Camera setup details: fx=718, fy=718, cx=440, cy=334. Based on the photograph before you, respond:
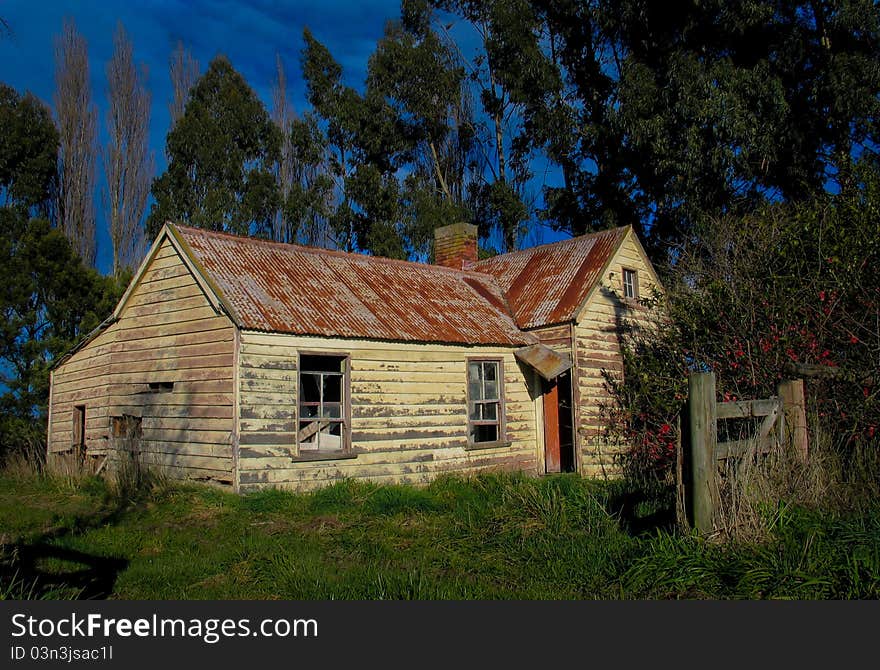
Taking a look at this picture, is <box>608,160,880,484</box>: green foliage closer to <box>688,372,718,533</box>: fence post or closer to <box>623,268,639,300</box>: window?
<box>688,372,718,533</box>: fence post

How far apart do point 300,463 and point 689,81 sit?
53.5 ft

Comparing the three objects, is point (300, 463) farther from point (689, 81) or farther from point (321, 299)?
point (689, 81)

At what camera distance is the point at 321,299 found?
1372cm

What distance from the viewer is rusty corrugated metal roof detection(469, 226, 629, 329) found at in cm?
1631

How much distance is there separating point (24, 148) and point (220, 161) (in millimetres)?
7762

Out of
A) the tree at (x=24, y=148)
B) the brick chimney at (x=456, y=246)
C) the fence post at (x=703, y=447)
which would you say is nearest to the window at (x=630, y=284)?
the brick chimney at (x=456, y=246)

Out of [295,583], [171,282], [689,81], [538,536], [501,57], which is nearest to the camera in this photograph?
[295,583]

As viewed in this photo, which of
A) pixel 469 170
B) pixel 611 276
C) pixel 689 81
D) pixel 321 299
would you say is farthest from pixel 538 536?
pixel 469 170

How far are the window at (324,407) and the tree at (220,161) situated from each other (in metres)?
18.1

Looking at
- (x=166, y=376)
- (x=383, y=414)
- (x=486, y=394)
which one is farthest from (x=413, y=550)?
(x=486, y=394)

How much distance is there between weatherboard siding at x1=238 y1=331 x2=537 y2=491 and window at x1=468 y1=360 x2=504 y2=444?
0.21 metres

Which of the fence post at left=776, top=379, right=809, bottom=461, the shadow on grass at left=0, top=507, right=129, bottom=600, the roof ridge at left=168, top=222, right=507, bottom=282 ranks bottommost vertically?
the shadow on grass at left=0, top=507, right=129, bottom=600

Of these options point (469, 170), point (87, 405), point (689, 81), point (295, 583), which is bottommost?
point (295, 583)

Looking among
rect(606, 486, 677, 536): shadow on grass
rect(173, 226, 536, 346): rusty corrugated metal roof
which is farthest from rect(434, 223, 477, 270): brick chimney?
rect(606, 486, 677, 536): shadow on grass
